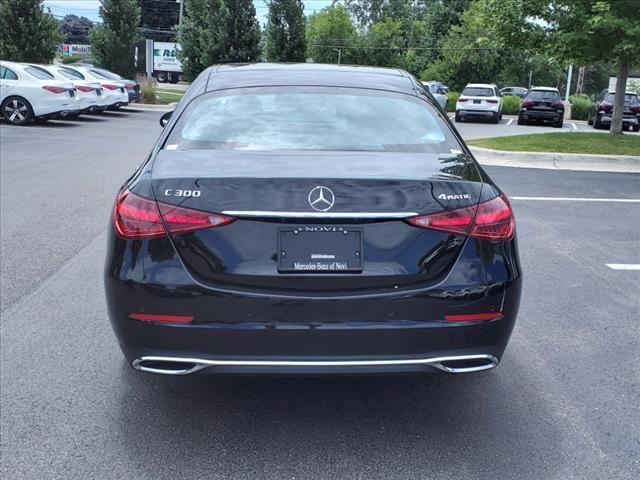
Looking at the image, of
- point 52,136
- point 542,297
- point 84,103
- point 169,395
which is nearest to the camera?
point 169,395

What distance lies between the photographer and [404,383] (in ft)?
12.9

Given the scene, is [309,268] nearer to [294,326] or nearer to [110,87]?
[294,326]

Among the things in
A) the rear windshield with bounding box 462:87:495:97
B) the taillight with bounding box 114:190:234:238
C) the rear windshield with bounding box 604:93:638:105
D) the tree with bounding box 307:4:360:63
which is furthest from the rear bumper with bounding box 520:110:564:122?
the tree with bounding box 307:4:360:63

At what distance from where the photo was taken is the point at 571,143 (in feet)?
49.9

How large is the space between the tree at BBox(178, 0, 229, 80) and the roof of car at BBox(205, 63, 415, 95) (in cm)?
2906

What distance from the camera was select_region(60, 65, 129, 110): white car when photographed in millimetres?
24422

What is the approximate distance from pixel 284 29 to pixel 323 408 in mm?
32749

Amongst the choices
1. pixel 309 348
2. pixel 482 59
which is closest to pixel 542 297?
pixel 309 348

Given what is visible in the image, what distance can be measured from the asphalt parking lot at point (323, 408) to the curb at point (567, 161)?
26.8 ft

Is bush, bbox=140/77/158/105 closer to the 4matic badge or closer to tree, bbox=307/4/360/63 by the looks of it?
the 4matic badge

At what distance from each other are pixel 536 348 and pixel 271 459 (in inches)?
83.0

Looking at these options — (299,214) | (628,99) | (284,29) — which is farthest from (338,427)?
(284,29)

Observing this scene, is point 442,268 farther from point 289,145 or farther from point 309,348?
point 289,145

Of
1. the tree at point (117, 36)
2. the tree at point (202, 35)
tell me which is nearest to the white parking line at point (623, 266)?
the tree at point (202, 35)
